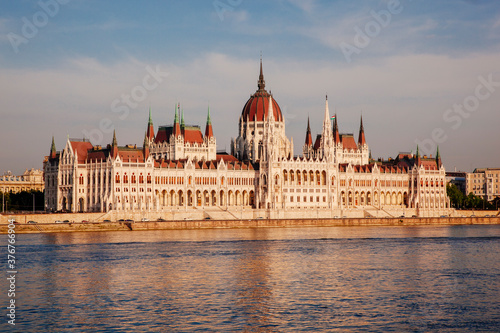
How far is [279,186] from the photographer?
526ft

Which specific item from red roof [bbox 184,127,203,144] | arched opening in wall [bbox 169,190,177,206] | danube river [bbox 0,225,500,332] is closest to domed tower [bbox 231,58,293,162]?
red roof [bbox 184,127,203,144]

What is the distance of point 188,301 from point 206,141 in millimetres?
124034

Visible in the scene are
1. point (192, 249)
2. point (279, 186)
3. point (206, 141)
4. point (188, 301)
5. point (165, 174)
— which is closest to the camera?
point (188, 301)

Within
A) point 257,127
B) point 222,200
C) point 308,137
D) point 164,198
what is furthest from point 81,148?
point 308,137

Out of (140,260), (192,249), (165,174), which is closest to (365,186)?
(165,174)

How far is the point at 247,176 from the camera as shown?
160 meters

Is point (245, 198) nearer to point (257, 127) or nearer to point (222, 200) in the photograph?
point (222, 200)

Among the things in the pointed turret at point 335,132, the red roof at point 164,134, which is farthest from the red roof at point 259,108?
the red roof at point 164,134

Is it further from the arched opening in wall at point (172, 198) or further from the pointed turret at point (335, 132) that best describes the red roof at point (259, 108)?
the arched opening in wall at point (172, 198)

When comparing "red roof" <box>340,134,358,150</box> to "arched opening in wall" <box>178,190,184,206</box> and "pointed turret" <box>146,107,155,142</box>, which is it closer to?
"pointed turret" <box>146,107,155,142</box>

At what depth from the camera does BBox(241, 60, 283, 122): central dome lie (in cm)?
17688

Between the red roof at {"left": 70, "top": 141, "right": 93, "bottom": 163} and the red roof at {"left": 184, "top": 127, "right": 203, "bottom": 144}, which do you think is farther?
the red roof at {"left": 184, "top": 127, "right": 203, "bottom": 144}

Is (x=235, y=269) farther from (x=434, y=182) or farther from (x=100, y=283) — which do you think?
(x=434, y=182)

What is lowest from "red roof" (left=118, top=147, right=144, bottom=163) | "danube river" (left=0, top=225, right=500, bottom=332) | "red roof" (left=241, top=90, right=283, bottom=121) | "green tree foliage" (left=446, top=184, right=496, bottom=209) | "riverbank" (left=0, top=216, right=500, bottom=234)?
"danube river" (left=0, top=225, right=500, bottom=332)
